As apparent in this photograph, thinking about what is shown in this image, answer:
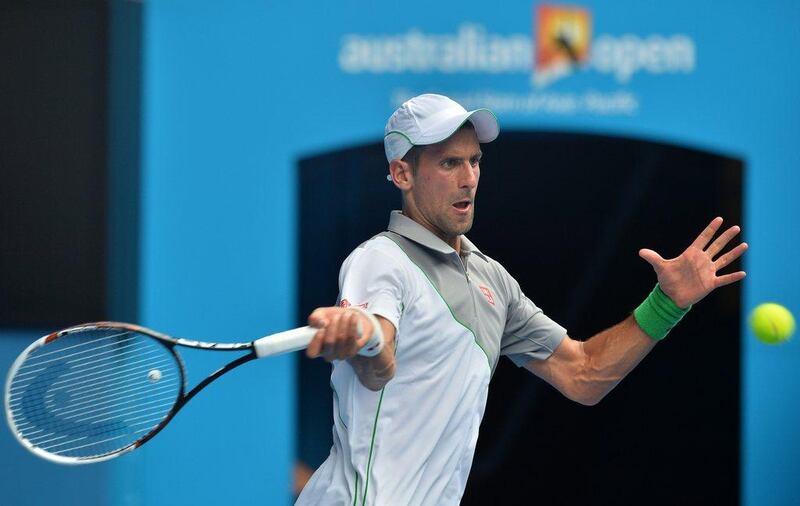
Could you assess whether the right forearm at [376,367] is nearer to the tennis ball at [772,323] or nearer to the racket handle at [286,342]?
the racket handle at [286,342]

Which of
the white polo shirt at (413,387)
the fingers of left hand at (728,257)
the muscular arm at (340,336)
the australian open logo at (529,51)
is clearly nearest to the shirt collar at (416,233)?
the white polo shirt at (413,387)

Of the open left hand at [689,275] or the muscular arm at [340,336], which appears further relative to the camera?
the open left hand at [689,275]

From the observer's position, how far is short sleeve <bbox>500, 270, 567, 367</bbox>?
3422 millimetres

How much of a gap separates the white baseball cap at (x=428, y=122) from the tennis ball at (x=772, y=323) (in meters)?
1.81

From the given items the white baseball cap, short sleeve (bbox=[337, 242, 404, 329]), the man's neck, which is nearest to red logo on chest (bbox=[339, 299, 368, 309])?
short sleeve (bbox=[337, 242, 404, 329])

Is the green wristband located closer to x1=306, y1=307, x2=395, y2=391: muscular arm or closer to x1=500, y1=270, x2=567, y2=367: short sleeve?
x1=500, y1=270, x2=567, y2=367: short sleeve

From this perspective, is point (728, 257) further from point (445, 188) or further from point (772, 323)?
point (772, 323)

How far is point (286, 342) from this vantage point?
273cm

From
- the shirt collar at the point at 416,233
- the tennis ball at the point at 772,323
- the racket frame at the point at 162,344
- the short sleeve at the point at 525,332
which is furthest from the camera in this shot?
the tennis ball at the point at 772,323

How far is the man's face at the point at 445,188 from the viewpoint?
3.21 m

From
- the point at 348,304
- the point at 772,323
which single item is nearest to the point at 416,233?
the point at 348,304

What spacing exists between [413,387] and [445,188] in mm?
525

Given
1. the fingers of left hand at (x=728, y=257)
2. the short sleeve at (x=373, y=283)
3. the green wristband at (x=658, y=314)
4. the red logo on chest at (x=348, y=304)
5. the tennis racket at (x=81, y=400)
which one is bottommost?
the tennis racket at (x=81, y=400)

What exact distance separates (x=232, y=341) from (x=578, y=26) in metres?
1.86
